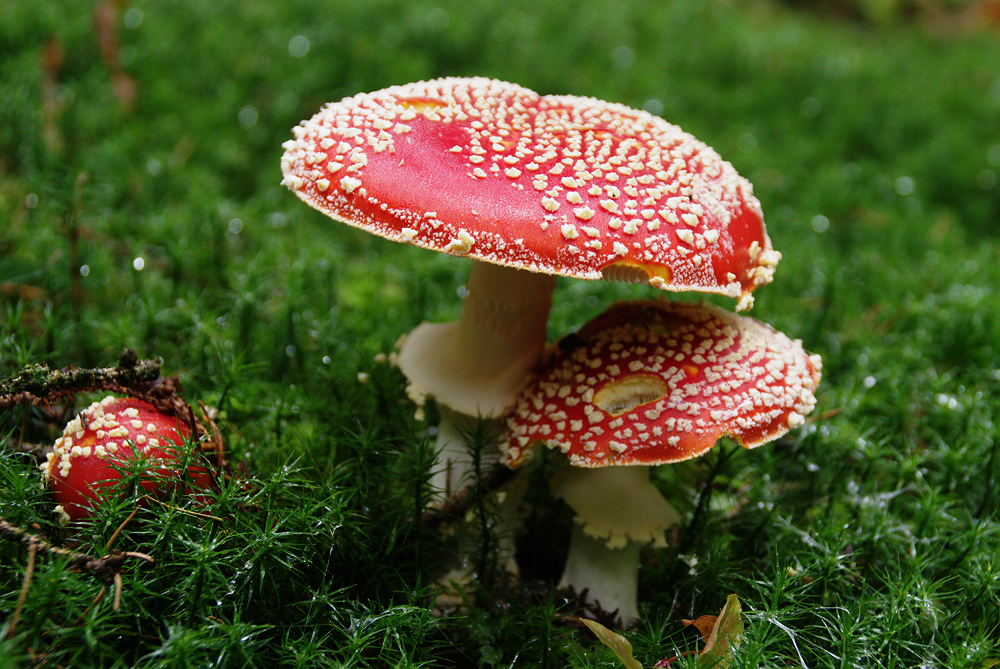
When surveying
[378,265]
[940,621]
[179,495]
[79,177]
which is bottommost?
[378,265]

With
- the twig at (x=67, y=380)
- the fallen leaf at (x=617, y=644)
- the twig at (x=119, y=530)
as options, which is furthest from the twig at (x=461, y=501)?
the twig at (x=67, y=380)

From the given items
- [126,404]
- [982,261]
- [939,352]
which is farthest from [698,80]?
[126,404]

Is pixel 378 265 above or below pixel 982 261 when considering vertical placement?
below

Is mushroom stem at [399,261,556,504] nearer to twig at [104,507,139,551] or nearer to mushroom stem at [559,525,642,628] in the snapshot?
mushroom stem at [559,525,642,628]

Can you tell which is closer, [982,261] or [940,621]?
[940,621]

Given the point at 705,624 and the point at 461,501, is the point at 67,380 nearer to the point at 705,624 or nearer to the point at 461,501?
the point at 461,501

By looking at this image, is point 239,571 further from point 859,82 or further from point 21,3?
point 859,82

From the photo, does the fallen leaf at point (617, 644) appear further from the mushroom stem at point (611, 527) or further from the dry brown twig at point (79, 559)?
the dry brown twig at point (79, 559)
